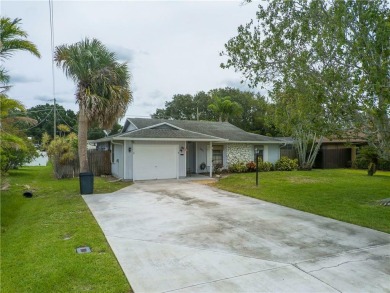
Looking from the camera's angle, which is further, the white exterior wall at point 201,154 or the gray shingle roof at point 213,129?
the gray shingle roof at point 213,129

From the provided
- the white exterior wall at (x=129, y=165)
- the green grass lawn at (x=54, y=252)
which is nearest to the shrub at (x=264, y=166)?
the white exterior wall at (x=129, y=165)

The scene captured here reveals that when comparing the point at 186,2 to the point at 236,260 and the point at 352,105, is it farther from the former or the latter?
the point at 236,260

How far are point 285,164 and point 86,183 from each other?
48.4 feet

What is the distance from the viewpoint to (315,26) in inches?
332

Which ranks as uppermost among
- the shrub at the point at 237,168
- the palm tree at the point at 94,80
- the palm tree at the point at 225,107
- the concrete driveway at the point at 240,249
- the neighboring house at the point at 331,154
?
the palm tree at the point at 225,107

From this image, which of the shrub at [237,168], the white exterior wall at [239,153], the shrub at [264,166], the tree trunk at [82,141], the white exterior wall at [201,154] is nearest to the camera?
the tree trunk at [82,141]

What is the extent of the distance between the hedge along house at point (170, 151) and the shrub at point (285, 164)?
0.58 meters

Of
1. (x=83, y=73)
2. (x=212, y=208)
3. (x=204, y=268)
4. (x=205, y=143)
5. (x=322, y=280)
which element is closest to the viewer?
(x=322, y=280)

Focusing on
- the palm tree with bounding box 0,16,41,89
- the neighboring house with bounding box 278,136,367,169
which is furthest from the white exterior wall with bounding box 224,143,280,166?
the palm tree with bounding box 0,16,41,89

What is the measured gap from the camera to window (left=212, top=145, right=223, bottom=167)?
19.7 meters

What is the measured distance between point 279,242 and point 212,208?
3414 millimetres

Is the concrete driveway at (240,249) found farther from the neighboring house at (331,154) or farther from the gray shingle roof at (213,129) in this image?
the neighboring house at (331,154)

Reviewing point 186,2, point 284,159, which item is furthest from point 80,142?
point 284,159

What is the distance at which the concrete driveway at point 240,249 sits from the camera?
404 centimetres
